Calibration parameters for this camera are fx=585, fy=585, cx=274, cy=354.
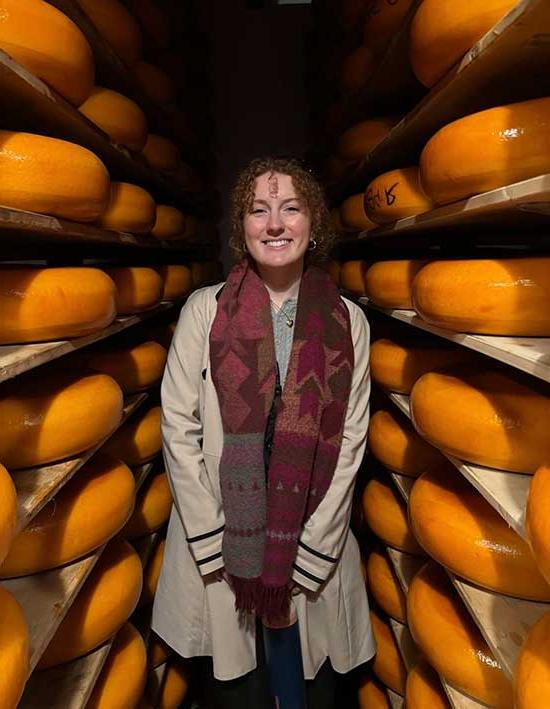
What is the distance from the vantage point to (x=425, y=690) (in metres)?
1.28

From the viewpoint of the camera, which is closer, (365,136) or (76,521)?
(76,521)

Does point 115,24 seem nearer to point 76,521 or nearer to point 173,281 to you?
point 173,281

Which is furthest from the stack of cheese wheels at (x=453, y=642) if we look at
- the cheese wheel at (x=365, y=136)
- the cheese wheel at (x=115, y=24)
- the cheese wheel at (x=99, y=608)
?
the cheese wheel at (x=115, y=24)

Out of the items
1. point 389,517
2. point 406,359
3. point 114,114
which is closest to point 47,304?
point 114,114

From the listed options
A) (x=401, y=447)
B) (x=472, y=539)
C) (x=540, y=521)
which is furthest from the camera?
(x=401, y=447)

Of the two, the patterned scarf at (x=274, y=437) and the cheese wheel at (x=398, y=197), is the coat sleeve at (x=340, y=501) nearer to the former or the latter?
the patterned scarf at (x=274, y=437)

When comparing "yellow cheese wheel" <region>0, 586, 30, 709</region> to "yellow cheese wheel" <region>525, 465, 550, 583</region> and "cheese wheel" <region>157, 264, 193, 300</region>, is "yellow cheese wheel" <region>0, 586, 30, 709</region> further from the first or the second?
"cheese wheel" <region>157, 264, 193, 300</region>

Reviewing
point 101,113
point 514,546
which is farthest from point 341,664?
point 101,113

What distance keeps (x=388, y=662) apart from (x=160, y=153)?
1882 millimetres

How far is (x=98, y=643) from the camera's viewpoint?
3.90 ft

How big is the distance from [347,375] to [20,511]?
33.2 inches

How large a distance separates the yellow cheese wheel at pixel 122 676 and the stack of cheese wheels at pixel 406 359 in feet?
2.93

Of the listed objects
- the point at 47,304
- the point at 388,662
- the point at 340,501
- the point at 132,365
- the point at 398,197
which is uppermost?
the point at 398,197

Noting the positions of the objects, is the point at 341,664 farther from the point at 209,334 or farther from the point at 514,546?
the point at 209,334
